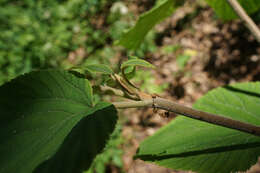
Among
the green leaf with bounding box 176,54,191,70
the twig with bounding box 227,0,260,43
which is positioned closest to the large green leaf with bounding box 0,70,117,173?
the twig with bounding box 227,0,260,43

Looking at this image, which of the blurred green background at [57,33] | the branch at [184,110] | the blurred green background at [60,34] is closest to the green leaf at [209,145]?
the branch at [184,110]

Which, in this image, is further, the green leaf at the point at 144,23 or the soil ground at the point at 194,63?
the soil ground at the point at 194,63

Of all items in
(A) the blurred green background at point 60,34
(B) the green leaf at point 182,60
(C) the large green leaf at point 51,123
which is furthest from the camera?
(A) the blurred green background at point 60,34

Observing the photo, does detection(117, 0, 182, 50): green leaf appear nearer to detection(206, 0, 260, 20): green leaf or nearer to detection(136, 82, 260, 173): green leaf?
detection(206, 0, 260, 20): green leaf

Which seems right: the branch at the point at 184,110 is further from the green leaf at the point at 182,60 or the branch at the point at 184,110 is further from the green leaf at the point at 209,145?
the green leaf at the point at 182,60

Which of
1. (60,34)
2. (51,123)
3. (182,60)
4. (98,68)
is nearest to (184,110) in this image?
(98,68)

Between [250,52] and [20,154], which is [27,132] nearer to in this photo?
[20,154]
